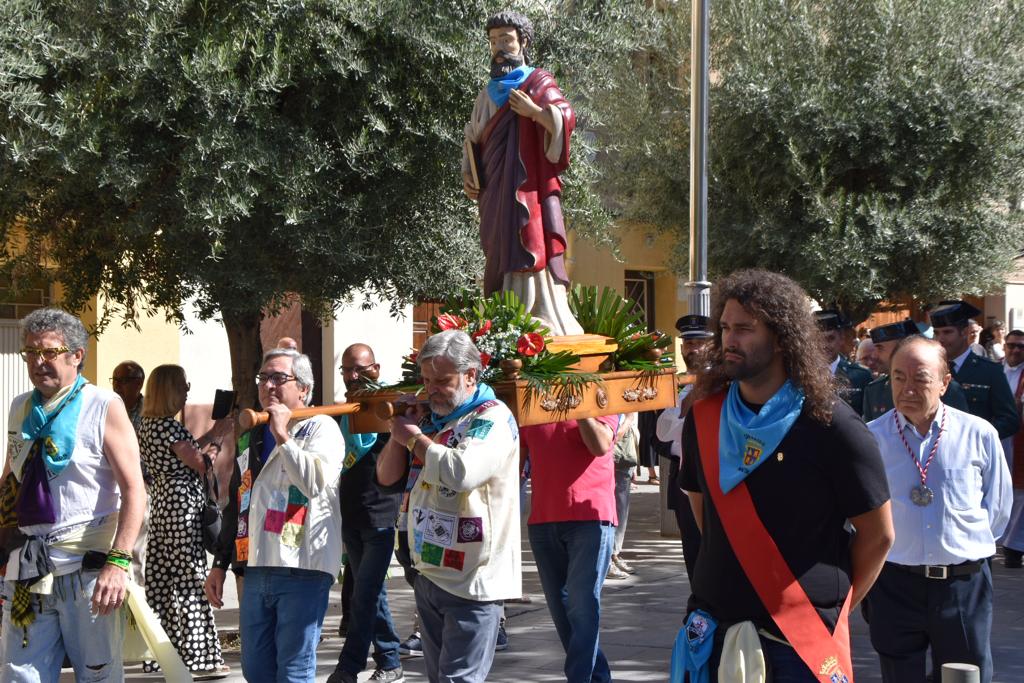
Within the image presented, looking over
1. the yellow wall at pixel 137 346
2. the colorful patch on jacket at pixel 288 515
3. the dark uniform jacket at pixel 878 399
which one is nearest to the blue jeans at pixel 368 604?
the colorful patch on jacket at pixel 288 515

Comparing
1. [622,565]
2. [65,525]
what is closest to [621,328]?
[65,525]

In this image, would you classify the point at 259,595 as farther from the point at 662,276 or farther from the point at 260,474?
the point at 662,276

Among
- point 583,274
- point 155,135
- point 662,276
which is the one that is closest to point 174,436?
point 155,135

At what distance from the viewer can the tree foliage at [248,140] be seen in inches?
314

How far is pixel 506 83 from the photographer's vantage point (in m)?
6.97

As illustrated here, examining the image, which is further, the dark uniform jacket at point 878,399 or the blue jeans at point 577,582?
the dark uniform jacket at point 878,399

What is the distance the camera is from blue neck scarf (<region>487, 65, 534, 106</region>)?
22.8 feet

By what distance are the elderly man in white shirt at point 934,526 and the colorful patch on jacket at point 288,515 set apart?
242 centimetres

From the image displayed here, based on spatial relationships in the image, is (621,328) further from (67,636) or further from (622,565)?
(622,565)

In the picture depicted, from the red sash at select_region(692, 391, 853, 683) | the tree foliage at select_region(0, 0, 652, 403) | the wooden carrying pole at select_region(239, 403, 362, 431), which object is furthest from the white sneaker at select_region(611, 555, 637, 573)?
the red sash at select_region(692, 391, 853, 683)

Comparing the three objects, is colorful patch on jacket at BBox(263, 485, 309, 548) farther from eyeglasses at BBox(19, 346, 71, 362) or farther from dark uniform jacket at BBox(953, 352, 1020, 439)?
dark uniform jacket at BBox(953, 352, 1020, 439)

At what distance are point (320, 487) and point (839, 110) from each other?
12.6m

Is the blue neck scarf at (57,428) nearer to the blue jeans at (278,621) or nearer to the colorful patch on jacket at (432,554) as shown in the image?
the blue jeans at (278,621)

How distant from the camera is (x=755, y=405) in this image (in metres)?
3.84
